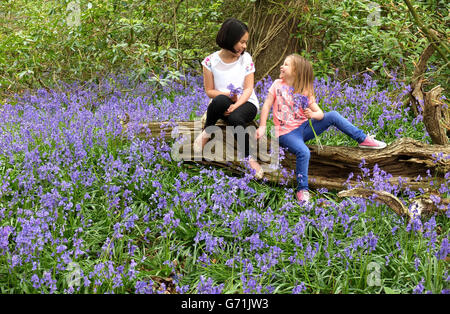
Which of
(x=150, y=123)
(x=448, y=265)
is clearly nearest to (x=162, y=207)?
(x=150, y=123)

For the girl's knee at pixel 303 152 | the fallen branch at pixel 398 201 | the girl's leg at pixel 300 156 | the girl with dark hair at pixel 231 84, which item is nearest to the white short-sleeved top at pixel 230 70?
the girl with dark hair at pixel 231 84

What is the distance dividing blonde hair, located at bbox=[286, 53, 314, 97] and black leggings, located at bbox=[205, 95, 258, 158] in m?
0.45

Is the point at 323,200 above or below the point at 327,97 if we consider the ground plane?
below

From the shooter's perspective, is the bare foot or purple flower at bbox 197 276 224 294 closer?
purple flower at bbox 197 276 224 294

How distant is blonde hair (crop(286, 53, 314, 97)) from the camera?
4074mm

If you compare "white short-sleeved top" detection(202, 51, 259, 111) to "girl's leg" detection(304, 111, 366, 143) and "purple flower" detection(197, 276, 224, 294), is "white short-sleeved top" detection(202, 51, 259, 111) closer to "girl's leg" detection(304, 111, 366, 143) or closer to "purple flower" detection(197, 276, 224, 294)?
"girl's leg" detection(304, 111, 366, 143)

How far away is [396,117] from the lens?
4738mm

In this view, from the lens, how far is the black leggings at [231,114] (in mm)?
4027

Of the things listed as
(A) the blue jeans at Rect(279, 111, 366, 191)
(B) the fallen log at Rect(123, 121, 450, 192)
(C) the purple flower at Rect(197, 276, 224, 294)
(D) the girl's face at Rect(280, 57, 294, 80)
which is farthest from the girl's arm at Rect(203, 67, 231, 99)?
(C) the purple flower at Rect(197, 276, 224, 294)

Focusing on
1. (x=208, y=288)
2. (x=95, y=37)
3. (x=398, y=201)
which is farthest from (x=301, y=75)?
(x=95, y=37)

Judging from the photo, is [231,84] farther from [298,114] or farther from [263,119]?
[298,114]
